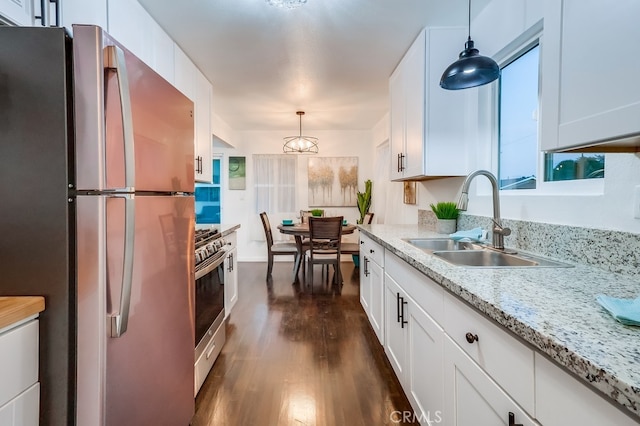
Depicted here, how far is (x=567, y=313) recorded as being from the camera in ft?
2.32

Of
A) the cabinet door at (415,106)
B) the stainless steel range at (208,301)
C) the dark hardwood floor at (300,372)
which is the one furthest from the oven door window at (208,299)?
the cabinet door at (415,106)

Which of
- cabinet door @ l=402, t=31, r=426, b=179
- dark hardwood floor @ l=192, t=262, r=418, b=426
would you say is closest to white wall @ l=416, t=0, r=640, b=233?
cabinet door @ l=402, t=31, r=426, b=179

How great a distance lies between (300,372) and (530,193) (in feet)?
5.86

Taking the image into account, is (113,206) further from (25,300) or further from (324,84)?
(324,84)

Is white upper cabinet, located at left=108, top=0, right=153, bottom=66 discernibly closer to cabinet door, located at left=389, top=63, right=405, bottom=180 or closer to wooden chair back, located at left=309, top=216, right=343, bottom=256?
cabinet door, located at left=389, top=63, right=405, bottom=180

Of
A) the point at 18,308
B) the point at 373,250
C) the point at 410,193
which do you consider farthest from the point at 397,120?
the point at 18,308

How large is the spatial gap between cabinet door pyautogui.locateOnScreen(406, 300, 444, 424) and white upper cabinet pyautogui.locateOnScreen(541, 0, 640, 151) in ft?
2.62

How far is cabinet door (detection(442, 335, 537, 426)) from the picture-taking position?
758 millimetres

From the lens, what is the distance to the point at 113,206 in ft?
3.05

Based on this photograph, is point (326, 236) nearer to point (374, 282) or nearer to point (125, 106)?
point (374, 282)

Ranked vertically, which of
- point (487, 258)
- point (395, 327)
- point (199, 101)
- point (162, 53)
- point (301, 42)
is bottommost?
point (395, 327)

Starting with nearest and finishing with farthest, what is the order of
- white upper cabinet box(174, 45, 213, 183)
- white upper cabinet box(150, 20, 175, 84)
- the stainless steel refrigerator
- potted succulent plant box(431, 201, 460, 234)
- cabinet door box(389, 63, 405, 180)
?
the stainless steel refrigerator < white upper cabinet box(150, 20, 175, 84) < potted succulent plant box(431, 201, 460, 234) < white upper cabinet box(174, 45, 213, 183) < cabinet door box(389, 63, 405, 180)

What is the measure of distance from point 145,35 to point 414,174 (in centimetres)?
214

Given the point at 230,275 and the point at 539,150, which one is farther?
the point at 230,275
